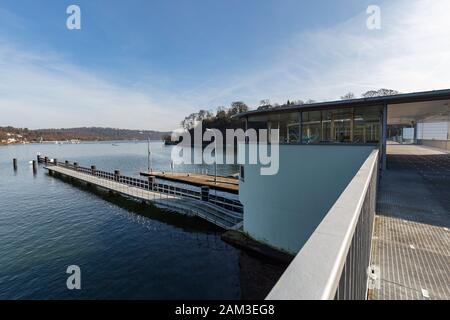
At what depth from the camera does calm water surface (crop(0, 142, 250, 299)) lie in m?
9.94

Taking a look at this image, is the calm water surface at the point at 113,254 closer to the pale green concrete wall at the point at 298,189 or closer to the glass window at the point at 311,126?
the pale green concrete wall at the point at 298,189

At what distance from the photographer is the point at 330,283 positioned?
836mm

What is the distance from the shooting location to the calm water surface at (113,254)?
9.94 metres

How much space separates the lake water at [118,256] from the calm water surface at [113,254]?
41mm

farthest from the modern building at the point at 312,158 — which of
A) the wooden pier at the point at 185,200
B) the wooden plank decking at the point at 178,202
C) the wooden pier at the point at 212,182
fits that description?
the wooden pier at the point at 212,182

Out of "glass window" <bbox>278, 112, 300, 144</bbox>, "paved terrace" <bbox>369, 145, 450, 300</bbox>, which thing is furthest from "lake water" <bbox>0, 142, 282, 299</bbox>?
"paved terrace" <bbox>369, 145, 450, 300</bbox>

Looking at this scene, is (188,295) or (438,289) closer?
(438,289)

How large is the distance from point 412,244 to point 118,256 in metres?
12.9

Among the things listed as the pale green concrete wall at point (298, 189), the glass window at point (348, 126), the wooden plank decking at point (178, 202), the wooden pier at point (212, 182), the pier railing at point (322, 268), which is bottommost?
the wooden plank decking at point (178, 202)

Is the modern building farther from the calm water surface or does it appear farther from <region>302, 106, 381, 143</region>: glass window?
the calm water surface

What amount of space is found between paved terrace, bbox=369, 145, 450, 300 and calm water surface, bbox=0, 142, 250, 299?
293 inches
